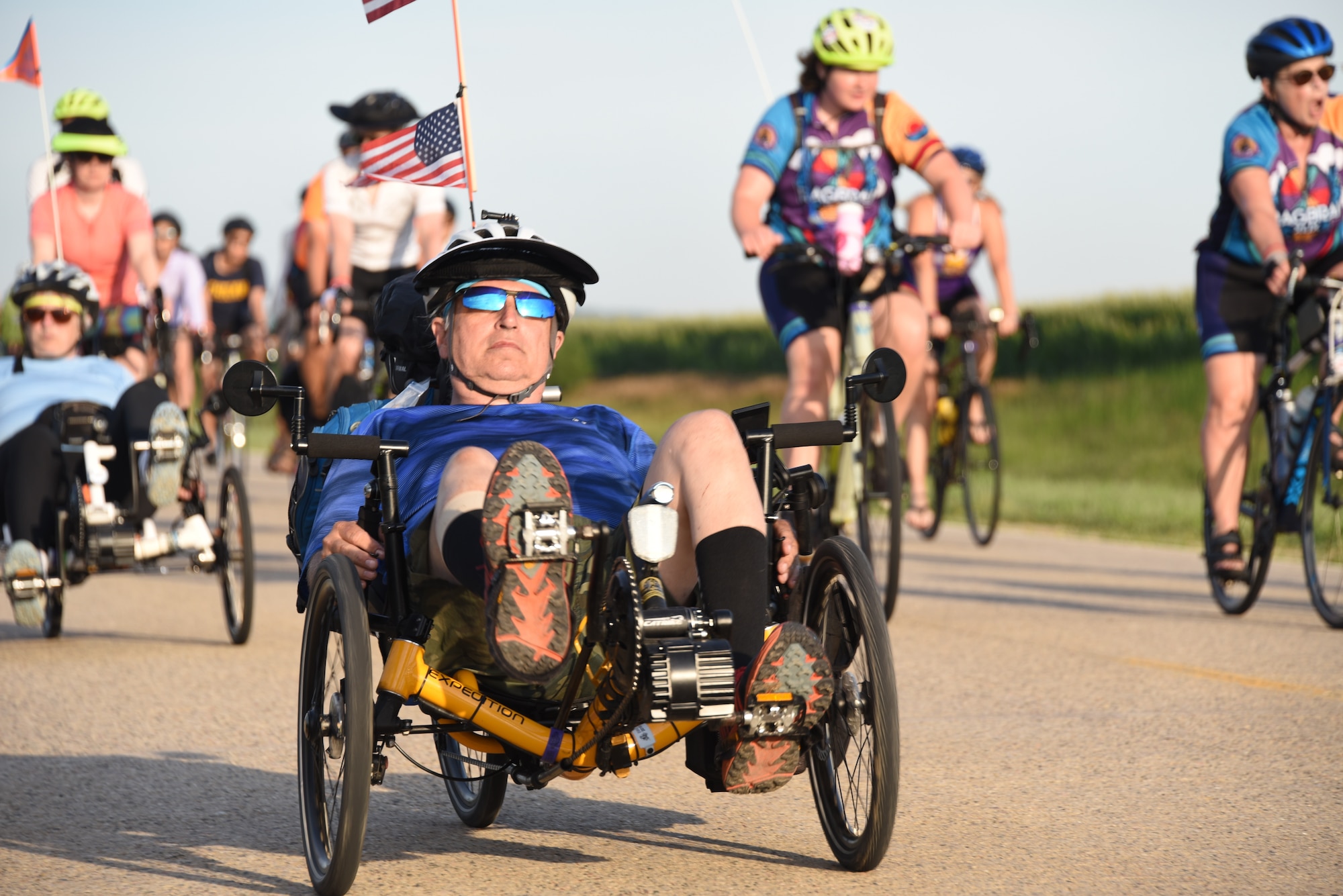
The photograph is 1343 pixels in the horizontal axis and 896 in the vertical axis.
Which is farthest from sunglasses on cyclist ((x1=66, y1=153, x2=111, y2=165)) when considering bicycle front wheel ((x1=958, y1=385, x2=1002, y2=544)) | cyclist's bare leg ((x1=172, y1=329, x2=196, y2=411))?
bicycle front wheel ((x1=958, y1=385, x2=1002, y2=544))

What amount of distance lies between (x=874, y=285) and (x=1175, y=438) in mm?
14542

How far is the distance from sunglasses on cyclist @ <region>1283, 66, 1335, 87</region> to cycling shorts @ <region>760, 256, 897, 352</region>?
192 centimetres

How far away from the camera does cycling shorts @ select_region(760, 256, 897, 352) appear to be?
770 cm

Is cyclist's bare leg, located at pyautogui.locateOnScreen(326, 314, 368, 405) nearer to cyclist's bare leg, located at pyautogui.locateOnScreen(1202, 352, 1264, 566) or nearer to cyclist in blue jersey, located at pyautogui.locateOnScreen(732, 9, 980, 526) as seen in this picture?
cyclist in blue jersey, located at pyautogui.locateOnScreen(732, 9, 980, 526)

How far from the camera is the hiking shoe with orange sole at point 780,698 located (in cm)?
334

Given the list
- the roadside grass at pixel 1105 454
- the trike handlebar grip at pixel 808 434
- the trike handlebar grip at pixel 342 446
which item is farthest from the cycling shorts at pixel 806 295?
the roadside grass at pixel 1105 454

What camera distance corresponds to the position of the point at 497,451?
3.97 m

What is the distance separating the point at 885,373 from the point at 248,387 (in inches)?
56.6

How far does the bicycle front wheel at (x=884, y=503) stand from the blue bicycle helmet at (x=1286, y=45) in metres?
2.17

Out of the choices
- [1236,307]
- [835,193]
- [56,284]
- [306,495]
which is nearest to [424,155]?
[306,495]

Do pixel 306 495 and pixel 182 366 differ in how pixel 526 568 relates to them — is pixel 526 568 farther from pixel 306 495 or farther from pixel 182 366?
pixel 182 366

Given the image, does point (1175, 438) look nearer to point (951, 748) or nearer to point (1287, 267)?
point (1287, 267)

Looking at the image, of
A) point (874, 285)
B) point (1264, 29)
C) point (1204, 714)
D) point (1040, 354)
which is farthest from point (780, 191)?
point (1040, 354)

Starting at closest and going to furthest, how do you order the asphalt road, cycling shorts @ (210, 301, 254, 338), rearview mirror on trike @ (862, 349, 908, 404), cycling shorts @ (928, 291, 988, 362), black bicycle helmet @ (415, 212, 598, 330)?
the asphalt road → rearview mirror on trike @ (862, 349, 908, 404) → black bicycle helmet @ (415, 212, 598, 330) → cycling shorts @ (928, 291, 988, 362) → cycling shorts @ (210, 301, 254, 338)
